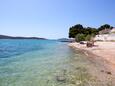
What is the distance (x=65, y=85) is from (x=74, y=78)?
171 centimetres

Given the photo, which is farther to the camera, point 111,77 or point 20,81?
point 111,77

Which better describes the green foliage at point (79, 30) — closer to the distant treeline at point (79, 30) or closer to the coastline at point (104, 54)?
the distant treeline at point (79, 30)

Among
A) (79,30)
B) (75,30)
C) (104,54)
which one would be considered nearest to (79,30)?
(79,30)

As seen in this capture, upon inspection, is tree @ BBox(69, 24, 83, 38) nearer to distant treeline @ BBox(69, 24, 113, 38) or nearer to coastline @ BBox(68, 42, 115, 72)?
distant treeline @ BBox(69, 24, 113, 38)

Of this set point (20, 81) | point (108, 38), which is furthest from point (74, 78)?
point (108, 38)

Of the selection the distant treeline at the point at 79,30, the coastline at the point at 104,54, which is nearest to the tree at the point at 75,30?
the distant treeline at the point at 79,30

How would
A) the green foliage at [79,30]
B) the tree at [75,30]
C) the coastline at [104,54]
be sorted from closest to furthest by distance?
1. the coastline at [104,54]
2. the tree at [75,30]
3. the green foliage at [79,30]

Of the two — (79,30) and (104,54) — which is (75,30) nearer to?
(79,30)

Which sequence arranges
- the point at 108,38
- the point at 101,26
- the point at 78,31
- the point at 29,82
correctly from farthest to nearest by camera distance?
the point at 101,26 < the point at 78,31 < the point at 108,38 < the point at 29,82

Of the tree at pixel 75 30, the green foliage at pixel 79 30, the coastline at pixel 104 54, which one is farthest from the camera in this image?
the green foliage at pixel 79 30

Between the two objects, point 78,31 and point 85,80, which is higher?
point 78,31

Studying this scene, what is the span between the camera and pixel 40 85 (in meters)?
9.95

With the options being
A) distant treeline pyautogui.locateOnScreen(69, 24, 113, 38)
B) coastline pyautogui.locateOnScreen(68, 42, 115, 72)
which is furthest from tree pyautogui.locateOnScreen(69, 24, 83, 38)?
coastline pyautogui.locateOnScreen(68, 42, 115, 72)

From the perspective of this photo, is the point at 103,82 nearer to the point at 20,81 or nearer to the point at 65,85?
the point at 65,85
